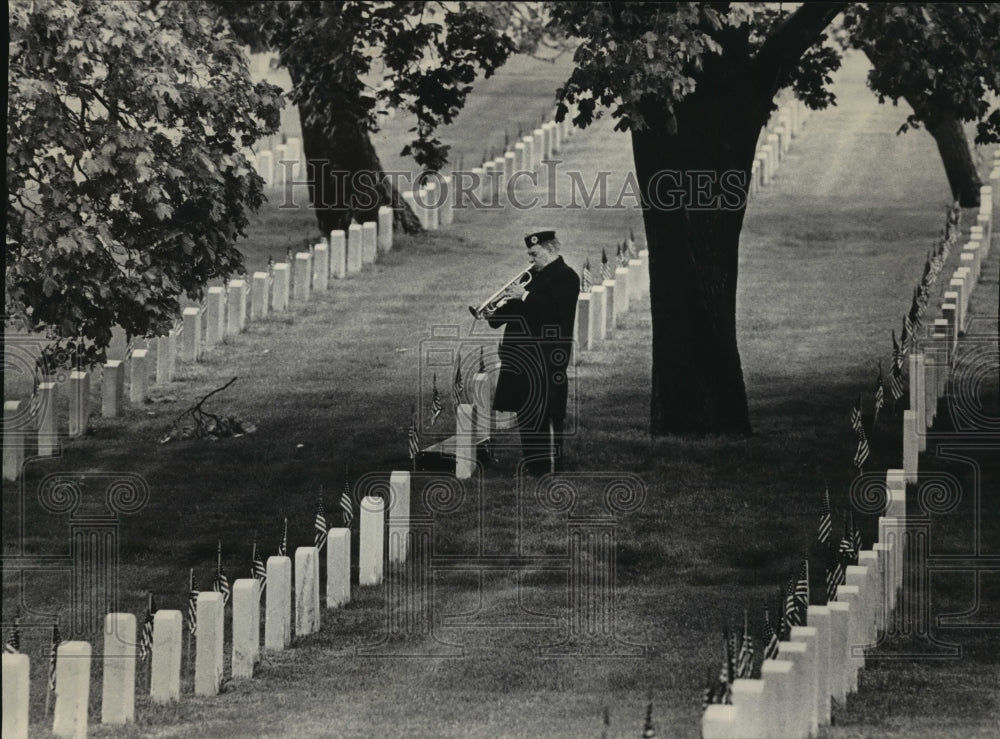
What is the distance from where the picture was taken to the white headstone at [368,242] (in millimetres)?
27422

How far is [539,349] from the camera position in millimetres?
16781

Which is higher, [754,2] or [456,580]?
[754,2]

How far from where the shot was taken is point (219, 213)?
17.0m

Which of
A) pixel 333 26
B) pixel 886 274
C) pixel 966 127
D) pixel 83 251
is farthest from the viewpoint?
pixel 966 127

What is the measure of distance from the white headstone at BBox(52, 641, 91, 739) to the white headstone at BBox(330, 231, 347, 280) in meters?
16.0

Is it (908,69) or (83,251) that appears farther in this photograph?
(908,69)

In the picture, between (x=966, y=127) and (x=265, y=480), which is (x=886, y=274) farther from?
(x=966, y=127)

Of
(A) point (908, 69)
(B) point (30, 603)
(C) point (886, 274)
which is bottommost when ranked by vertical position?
(B) point (30, 603)

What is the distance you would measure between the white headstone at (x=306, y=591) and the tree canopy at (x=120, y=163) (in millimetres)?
4247

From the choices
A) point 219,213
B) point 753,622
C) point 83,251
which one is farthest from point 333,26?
point 753,622

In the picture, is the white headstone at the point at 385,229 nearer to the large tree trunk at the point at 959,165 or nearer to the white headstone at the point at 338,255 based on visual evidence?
the white headstone at the point at 338,255

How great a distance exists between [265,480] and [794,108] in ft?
87.9

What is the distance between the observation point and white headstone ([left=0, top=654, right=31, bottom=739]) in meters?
10.1

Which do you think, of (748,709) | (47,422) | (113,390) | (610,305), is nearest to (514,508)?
(47,422)
